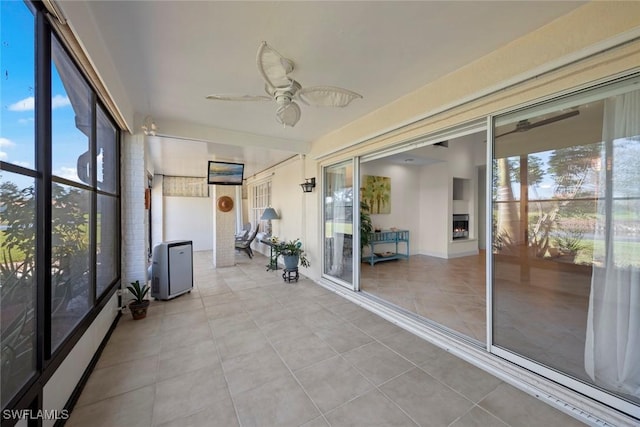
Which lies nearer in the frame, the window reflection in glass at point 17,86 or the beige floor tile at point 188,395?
the window reflection in glass at point 17,86

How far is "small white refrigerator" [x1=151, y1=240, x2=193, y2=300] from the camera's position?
12.2ft

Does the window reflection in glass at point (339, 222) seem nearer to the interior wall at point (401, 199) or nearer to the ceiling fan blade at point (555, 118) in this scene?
the interior wall at point (401, 199)

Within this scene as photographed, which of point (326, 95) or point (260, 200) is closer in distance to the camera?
point (326, 95)

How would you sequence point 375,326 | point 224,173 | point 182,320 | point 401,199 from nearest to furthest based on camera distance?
point 375,326, point 182,320, point 224,173, point 401,199

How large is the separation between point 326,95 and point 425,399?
2.50 meters

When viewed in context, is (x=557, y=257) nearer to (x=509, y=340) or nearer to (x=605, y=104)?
(x=509, y=340)

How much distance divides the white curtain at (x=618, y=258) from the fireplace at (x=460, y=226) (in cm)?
538

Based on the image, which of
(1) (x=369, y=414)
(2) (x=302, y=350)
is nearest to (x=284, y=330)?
(2) (x=302, y=350)

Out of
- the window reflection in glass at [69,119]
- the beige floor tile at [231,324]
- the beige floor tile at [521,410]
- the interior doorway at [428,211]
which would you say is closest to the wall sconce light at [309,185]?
the interior doorway at [428,211]

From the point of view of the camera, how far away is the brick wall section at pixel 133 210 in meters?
3.33

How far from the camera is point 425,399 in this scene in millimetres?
1764

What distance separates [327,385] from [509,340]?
1.63 metres

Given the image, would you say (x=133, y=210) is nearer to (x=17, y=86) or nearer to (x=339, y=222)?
(x=17, y=86)

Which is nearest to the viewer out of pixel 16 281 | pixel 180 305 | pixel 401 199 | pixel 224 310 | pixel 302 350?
pixel 16 281
